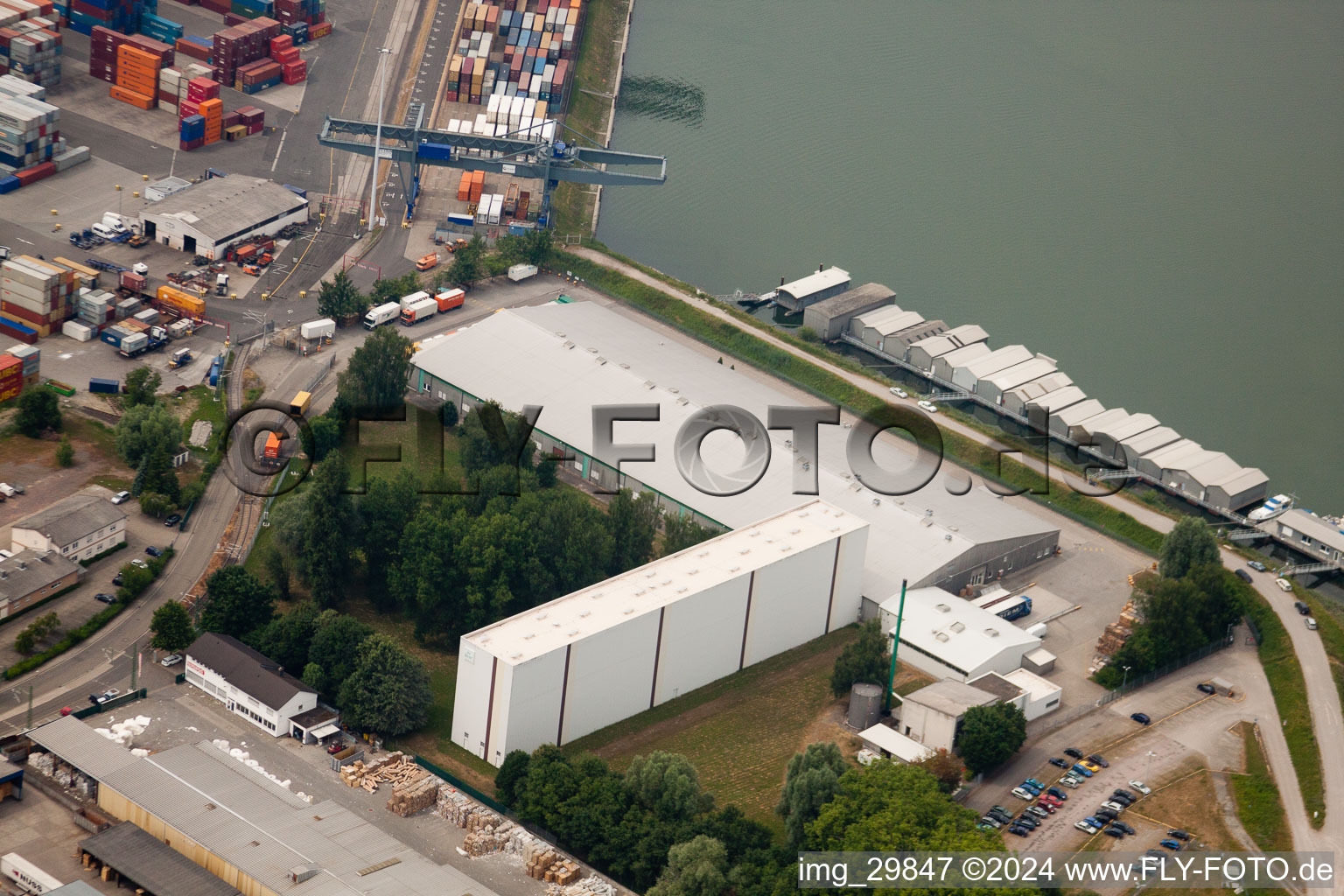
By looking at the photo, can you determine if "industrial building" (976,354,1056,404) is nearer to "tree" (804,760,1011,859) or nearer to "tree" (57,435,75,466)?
"tree" (804,760,1011,859)

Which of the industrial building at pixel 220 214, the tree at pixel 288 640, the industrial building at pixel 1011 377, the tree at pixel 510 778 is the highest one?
the industrial building at pixel 220 214

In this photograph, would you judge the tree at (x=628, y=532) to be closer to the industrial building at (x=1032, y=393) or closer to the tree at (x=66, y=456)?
the tree at (x=66, y=456)

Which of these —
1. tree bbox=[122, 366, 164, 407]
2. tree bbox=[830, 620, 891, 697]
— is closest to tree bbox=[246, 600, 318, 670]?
tree bbox=[122, 366, 164, 407]

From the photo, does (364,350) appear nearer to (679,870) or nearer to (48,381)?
(48,381)

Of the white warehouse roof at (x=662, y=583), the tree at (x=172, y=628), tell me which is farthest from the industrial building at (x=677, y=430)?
the tree at (x=172, y=628)

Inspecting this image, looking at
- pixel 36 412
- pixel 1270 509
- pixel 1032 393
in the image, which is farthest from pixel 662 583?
pixel 1270 509

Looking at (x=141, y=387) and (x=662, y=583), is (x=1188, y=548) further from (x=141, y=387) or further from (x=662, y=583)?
(x=141, y=387)

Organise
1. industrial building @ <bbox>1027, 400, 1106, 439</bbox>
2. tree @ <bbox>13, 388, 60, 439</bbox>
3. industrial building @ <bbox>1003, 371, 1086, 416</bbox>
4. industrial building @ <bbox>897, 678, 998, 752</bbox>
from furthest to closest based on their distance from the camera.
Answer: industrial building @ <bbox>1003, 371, 1086, 416</bbox> < industrial building @ <bbox>1027, 400, 1106, 439</bbox> < tree @ <bbox>13, 388, 60, 439</bbox> < industrial building @ <bbox>897, 678, 998, 752</bbox>

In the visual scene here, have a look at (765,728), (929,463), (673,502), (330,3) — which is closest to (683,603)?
(765,728)
